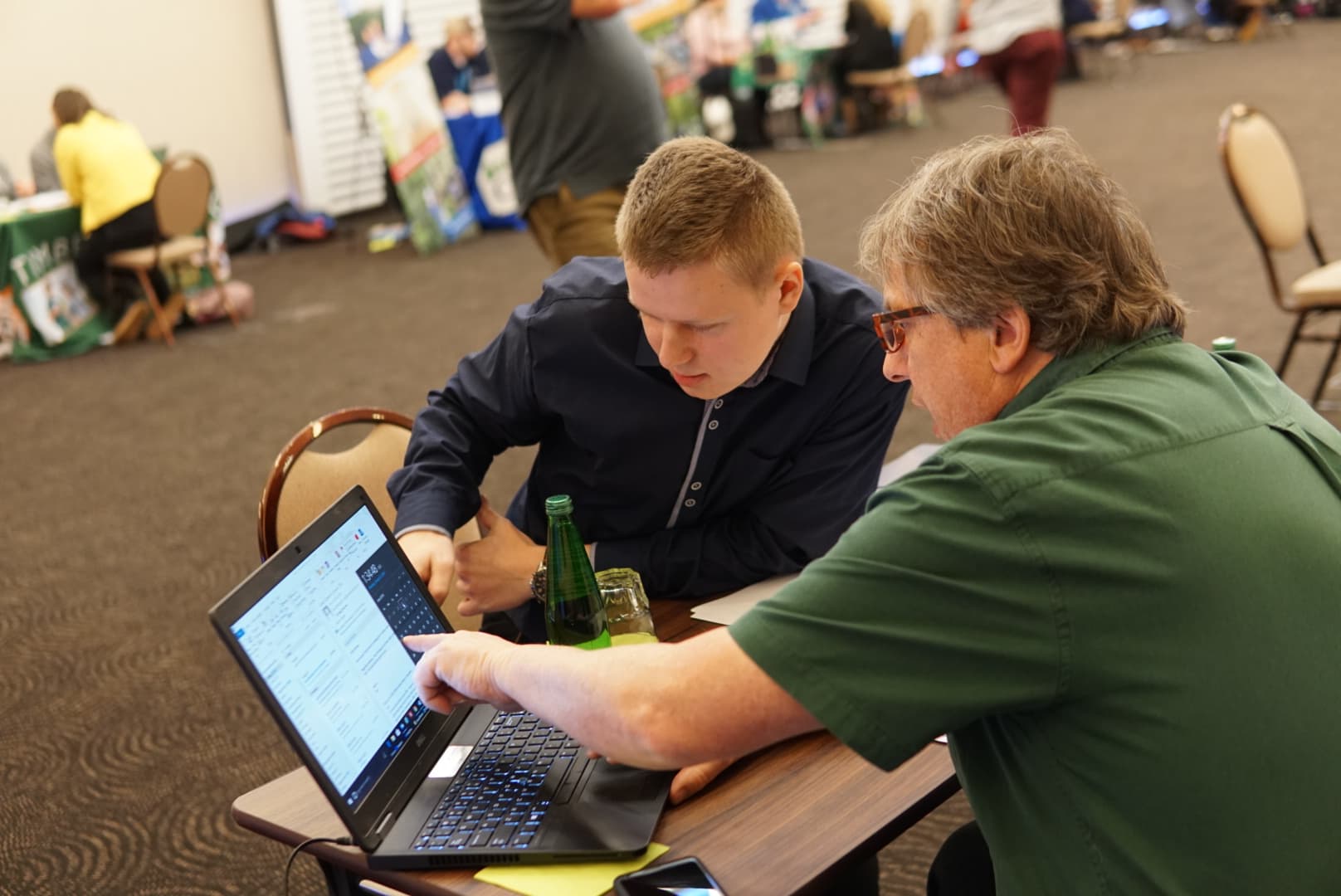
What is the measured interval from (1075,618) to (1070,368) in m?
0.25

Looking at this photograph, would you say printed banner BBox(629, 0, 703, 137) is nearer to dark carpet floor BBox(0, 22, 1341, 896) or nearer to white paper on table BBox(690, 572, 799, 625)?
dark carpet floor BBox(0, 22, 1341, 896)

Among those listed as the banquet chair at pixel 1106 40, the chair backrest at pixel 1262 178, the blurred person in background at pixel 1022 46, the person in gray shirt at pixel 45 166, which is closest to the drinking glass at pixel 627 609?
the chair backrest at pixel 1262 178

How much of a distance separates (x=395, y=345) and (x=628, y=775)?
5083mm

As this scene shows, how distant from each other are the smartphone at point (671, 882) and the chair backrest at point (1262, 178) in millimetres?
3279

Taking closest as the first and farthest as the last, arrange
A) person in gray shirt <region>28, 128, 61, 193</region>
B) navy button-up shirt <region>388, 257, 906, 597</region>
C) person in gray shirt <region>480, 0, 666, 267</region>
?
navy button-up shirt <region>388, 257, 906, 597</region>, person in gray shirt <region>480, 0, 666, 267</region>, person in gray shirt <region>28, 128, 61, 193</region>

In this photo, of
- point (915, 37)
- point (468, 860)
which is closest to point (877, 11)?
point (915, 37)

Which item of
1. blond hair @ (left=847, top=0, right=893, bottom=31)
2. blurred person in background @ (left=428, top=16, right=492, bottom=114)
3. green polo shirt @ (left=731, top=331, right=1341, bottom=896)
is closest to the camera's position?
green polo shirt @ (left=731, top=331, right=1341, bottom=896)

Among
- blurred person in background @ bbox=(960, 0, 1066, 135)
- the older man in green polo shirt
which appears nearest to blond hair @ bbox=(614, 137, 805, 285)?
the older man in green polo shirt

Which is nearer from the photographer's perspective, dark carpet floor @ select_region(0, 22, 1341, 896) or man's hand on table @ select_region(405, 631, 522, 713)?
man's hand on table @ select_region(405, 631, 522, 713)

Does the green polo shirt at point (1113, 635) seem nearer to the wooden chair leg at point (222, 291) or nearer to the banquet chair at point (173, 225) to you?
the banquet chair at point (173, 225)

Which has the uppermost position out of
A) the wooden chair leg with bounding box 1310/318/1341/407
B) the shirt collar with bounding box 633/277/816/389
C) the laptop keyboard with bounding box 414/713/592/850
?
the shirt collar with bounding box 633/277/816/389

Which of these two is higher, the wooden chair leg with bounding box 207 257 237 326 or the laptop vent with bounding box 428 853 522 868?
the laptop vent with bounding box 428 853 522 868

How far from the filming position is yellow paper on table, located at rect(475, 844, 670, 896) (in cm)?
115

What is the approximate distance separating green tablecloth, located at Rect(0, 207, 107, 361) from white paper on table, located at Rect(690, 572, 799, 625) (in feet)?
18.4
